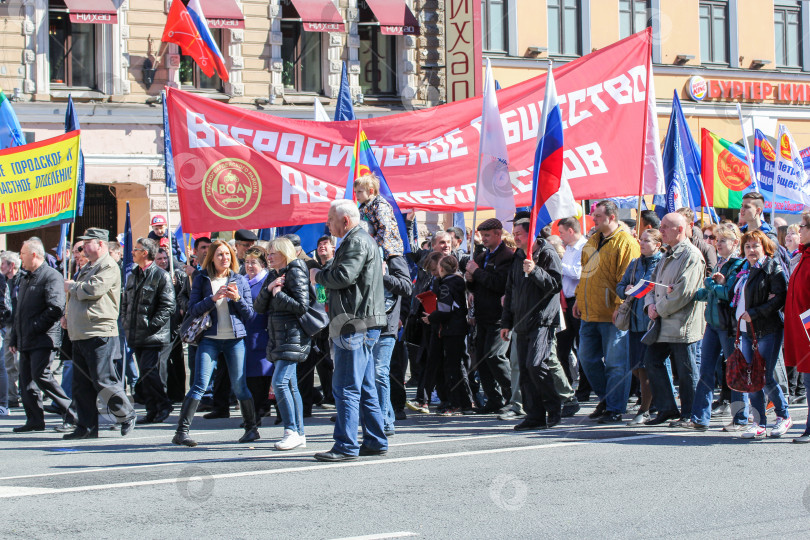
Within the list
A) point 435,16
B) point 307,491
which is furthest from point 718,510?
point 435,16

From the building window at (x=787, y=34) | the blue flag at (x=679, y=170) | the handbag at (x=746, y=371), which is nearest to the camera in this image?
the handbag at (x=746, y=371)

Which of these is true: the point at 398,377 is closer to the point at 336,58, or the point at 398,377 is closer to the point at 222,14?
the point at 222,14

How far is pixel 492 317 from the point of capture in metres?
10.7

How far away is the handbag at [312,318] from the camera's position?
8773 mm

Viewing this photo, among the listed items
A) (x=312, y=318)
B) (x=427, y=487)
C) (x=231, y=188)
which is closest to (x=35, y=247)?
(x=231, y=188)

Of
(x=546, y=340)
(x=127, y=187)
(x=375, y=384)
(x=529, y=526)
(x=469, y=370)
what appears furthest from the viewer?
(x=127, y=187)

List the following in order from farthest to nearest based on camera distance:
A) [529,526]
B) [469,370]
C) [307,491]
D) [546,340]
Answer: [469,370] < [546,340] < [307,491] < [529,526]

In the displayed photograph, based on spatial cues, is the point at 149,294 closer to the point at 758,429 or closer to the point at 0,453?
the point at 0,453

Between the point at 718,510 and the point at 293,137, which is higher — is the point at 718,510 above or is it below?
below

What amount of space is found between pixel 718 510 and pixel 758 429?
2682mm

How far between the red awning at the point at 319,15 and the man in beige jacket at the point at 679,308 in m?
16.1

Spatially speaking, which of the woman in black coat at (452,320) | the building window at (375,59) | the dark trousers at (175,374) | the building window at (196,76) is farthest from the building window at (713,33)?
the dark trousers at (175,374)

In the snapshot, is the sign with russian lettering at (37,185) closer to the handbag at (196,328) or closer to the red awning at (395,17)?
the handbag at (196,328)

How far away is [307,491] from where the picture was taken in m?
6.95
